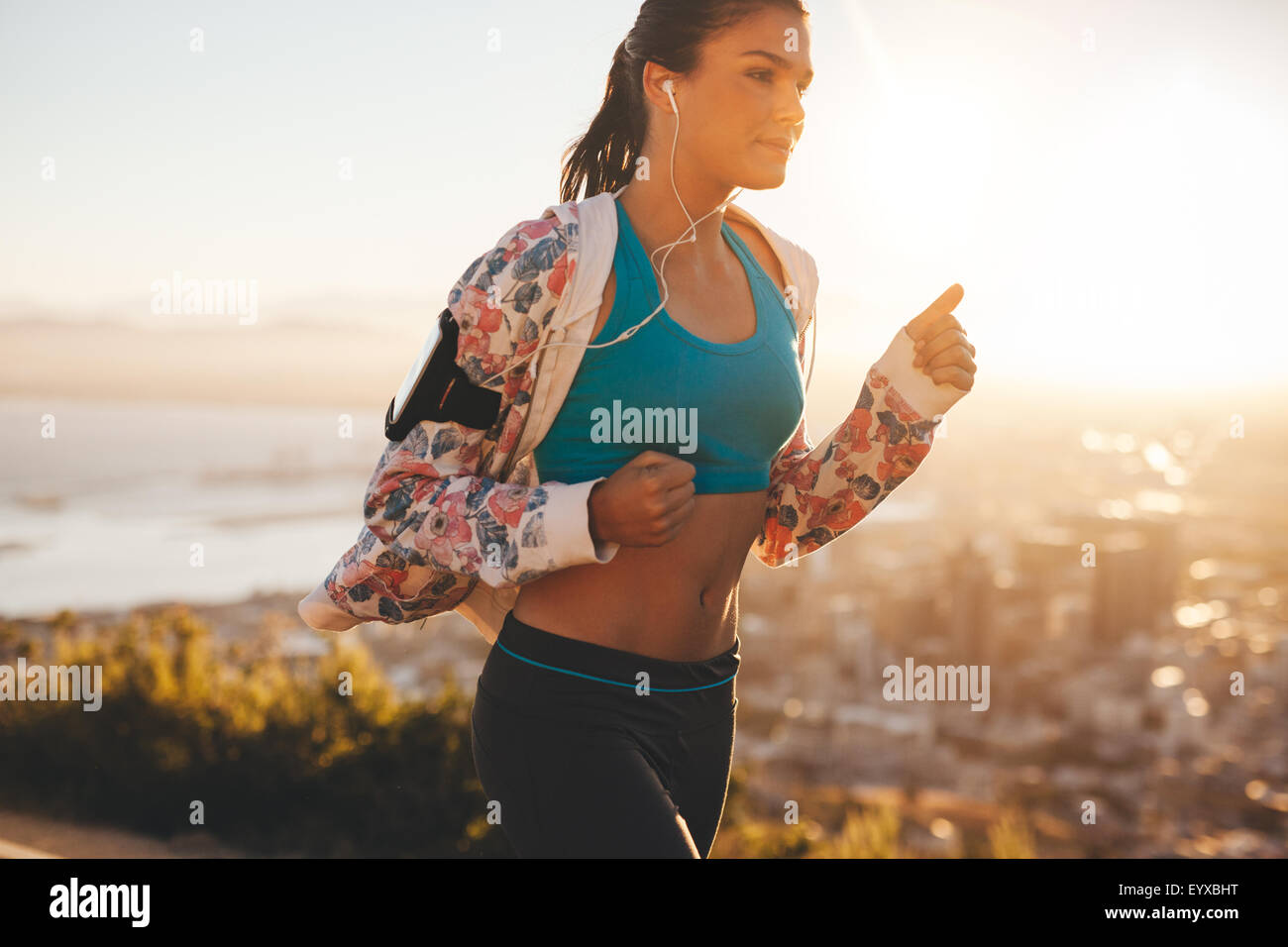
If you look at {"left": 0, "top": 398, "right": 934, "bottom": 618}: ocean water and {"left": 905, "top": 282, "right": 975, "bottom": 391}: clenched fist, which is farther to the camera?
{"left": 0, "top": 398, "right": 934, "bottom": 618}: ocean water

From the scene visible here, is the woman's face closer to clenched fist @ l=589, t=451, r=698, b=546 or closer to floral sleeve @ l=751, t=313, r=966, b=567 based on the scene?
floral sleeve @ l=751, t=313, r=966, b=567

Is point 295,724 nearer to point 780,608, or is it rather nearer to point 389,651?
point 389,651

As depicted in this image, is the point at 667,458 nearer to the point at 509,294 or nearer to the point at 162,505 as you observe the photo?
the point at 509,294

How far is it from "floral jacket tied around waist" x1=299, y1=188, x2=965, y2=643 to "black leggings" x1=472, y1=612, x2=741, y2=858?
136mm

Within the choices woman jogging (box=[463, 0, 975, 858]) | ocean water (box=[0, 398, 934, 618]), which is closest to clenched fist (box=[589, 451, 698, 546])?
woman jogging (box=[463, 0, 975, 858])

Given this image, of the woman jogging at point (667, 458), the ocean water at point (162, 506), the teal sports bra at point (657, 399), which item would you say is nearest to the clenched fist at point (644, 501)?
the woman jogging at point (667, 458)

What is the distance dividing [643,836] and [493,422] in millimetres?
597

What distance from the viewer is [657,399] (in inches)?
56.8

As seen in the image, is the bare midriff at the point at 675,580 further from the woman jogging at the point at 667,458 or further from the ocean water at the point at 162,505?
the ocean water at the point at 162,505

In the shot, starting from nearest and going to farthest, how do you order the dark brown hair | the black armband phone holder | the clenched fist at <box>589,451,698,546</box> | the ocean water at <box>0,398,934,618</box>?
1. the clenched fist at <box>589,451,698,546</box>
2. the black armband phone holder
3. the dark brown hair
4. the ocean water at <box>0,398,934,618</box>

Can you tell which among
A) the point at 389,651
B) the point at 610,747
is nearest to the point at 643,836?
the point at 610,747

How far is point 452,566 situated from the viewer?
4.60ft

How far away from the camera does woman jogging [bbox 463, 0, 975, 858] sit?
4.50ft
